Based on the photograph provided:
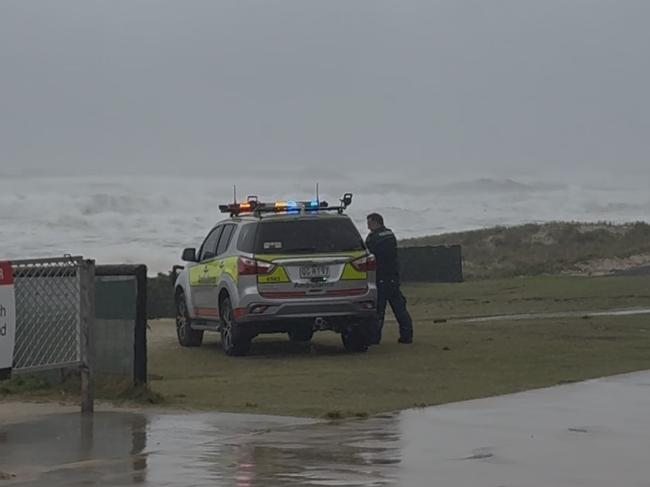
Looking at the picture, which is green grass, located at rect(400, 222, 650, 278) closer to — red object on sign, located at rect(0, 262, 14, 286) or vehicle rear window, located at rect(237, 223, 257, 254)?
vehicle rear window, located at rect(237, 223, 257, 254)

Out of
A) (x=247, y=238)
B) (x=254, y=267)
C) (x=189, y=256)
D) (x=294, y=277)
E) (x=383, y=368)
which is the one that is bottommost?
(x=383, y=368)

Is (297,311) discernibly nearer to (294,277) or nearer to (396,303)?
(294,277)

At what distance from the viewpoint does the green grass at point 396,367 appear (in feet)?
44.3

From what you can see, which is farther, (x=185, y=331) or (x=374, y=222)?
(x=185, y=331)

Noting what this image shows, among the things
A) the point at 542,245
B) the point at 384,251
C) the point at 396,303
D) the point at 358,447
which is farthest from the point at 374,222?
the point at 542,245

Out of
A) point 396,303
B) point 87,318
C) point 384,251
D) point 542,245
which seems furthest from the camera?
point 542,245

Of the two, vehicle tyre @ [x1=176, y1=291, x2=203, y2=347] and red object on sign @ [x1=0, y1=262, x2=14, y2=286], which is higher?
red object on sign @ [x1=0, y1=262, x2=14, y2=286]

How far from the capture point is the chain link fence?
11992 millimetres

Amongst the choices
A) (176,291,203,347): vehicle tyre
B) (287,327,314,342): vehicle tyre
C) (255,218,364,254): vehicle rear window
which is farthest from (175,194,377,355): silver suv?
(176,291,203,347): vehicle tyre

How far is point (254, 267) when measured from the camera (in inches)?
695

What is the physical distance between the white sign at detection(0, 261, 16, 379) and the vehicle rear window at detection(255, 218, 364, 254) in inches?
248

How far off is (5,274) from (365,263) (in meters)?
6.97

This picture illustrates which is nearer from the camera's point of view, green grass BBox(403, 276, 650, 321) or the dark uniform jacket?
the dark uniform jacket

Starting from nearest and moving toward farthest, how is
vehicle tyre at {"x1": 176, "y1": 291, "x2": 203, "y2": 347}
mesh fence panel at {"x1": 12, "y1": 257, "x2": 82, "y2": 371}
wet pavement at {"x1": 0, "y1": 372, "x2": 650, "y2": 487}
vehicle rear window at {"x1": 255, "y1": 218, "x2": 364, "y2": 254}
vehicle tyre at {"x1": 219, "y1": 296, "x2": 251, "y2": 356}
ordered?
1. wet pavement at {"x1": 0, "y1": 372, "x2": 650, "y2": 487}
2. mesh fence panel at {"x1": 12, "y1": 257, "x2": 82, "y2": 371}
3. vehicle rear window at {"x1": 255, "y1": 218, "x2": 364, "y2": 254}
4. vehicle tyre at {"x1": 219, "y1": 296, "x2": 251, "y2": 356}
5. vehicle tyre at {"x1": 176, "y1": 291, "x2": 203, "y2": 347}
